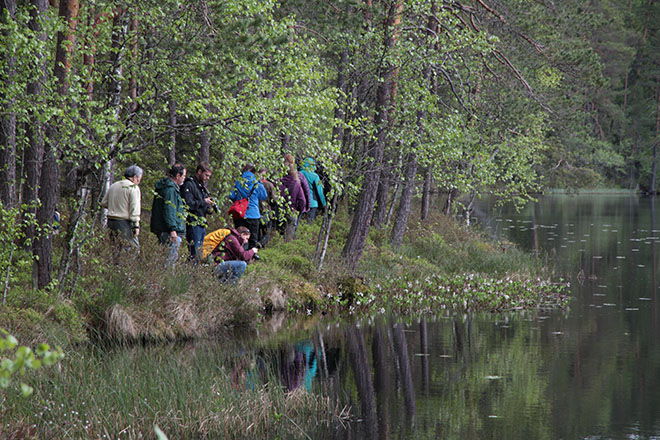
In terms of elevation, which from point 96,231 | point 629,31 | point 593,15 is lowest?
point 96,231

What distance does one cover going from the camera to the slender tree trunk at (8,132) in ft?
30.8

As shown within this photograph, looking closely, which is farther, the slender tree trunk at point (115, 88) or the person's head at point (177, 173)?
the person's head at point (177, 173)

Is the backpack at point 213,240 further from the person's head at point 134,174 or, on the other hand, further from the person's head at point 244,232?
the person's head at point 134,174

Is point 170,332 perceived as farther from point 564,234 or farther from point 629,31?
point 629,31

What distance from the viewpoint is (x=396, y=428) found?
25.5 feet

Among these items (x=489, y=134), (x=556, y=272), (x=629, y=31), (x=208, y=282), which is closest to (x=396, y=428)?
(x=208, y=282)

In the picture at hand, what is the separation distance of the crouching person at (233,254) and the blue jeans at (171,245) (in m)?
0.66

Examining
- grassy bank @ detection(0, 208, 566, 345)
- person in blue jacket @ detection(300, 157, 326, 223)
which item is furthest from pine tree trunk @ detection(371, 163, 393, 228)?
person in blue jacket @ detection(300, 157, 326, 223)

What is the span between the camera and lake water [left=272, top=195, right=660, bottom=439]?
25.9 feet

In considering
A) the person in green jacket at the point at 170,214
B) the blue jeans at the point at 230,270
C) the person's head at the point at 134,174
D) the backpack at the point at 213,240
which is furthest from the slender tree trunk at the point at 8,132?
the blue jeans at the point at 230,270

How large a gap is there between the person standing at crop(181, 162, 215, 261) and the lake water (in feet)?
7.81

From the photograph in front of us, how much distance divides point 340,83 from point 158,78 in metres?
7.56

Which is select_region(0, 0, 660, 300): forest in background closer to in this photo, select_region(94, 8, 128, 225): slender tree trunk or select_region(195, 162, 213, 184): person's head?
select_region(94, 8, 128, 225): slender tree trunk

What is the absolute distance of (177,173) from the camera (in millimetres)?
12719
